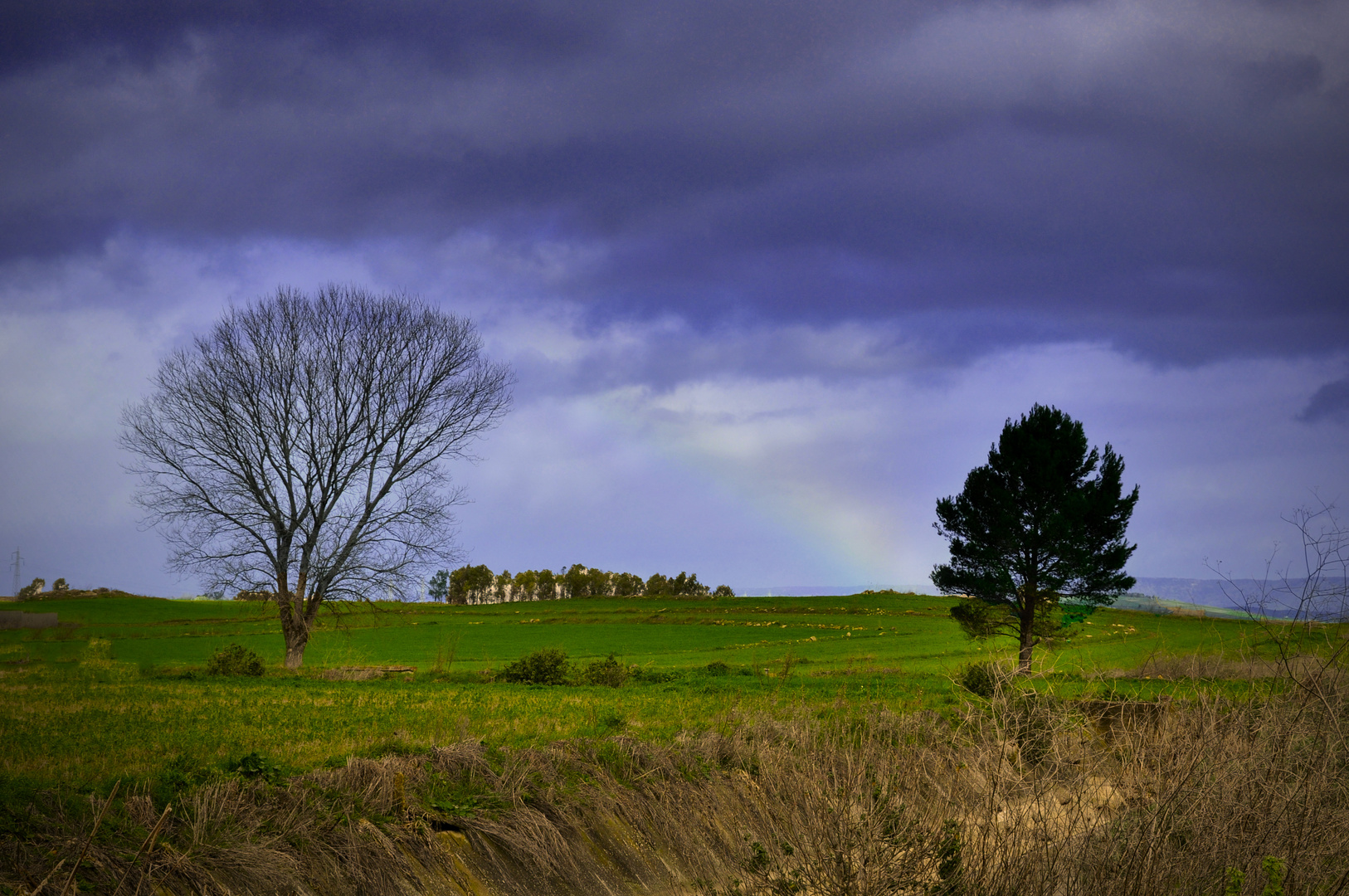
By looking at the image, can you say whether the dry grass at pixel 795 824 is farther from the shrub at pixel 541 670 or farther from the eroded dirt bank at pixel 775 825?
the shrub at pixel 541 670

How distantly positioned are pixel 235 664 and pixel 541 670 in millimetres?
7374

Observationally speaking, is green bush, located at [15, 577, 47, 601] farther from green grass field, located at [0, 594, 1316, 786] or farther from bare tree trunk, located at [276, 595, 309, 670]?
bare tree trunk, located at [276, 595, 309, 670]

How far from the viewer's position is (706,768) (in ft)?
33.0

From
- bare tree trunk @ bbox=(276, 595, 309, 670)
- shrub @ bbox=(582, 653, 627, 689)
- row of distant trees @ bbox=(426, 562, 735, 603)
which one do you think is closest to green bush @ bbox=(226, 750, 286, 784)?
shrub @ bbox=(582, 653, 627, 689)

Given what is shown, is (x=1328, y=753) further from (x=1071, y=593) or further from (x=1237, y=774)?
(x=1071, y=593)

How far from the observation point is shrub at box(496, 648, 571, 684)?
20.4 m

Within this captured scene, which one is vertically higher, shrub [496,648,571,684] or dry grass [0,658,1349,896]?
dry grass [0,658,1349,896]

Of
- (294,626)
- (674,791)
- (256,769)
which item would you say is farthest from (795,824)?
(294,626)

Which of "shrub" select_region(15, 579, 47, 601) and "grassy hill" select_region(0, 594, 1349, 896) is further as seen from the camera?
"shrub" select_region(15, 579, 47, 601)

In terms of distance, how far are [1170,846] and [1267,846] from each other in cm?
67

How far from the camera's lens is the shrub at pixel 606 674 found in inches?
797

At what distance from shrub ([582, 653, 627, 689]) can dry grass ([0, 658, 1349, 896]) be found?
10.9m

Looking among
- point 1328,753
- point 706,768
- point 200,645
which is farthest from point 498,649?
point 1328,753

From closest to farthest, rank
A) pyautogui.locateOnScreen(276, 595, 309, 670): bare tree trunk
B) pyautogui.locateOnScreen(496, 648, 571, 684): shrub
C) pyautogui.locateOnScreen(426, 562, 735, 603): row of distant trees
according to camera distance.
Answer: pyautogui.locateOnScreen(496, 648, 571, 684): shrub
pyautogui.locateOnScreen(276, 595, 309, 670): bare tree trunk
pyautogui.locateOnScreen(426, 562, 735, 603): row of distant trees
